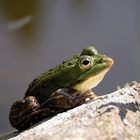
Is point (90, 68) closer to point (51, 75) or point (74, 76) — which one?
point (74, 76)

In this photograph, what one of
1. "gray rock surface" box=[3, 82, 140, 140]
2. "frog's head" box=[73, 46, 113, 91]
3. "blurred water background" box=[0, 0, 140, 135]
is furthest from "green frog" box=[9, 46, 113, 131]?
"blurred water background" box=[0, 0, 140, 135]

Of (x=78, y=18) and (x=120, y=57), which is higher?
(x=78, y=18)

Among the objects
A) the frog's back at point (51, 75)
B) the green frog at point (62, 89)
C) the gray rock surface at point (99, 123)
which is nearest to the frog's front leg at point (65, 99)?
the green frog at point (62, 89)

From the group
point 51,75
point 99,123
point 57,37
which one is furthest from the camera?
point 57,37

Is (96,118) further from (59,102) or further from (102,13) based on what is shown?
(102,13)

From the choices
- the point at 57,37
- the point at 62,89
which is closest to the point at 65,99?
the point at 62,89

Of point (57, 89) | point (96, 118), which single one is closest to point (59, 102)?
point (57, 89)
